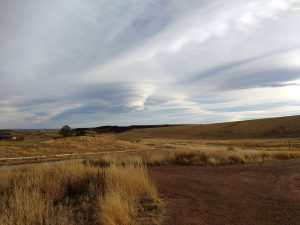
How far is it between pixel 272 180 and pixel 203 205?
5495mm

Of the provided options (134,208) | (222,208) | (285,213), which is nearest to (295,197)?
(285,213)

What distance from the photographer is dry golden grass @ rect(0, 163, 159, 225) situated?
6883 mm

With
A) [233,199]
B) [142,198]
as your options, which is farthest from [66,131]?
[233,199]

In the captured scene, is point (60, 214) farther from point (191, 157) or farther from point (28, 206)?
point (191, 157)

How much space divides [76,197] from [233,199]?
14.5 feet

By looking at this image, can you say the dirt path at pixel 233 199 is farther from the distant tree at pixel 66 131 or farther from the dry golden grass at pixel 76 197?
the distant tree at pixel 66 131

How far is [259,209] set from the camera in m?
8.33

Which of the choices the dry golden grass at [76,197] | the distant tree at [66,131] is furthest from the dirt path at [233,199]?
the distant tree at [66,131]

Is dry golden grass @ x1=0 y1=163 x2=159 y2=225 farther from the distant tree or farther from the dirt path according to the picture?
the distant tree

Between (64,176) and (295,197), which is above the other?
(64,176)

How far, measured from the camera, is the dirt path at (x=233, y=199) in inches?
294

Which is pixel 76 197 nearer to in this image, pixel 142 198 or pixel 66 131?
pixel 142 198

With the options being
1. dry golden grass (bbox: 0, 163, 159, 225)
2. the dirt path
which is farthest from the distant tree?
dry golden grass (bbox: 0, 163, 159, 225)

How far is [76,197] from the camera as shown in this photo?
9.30 meters
